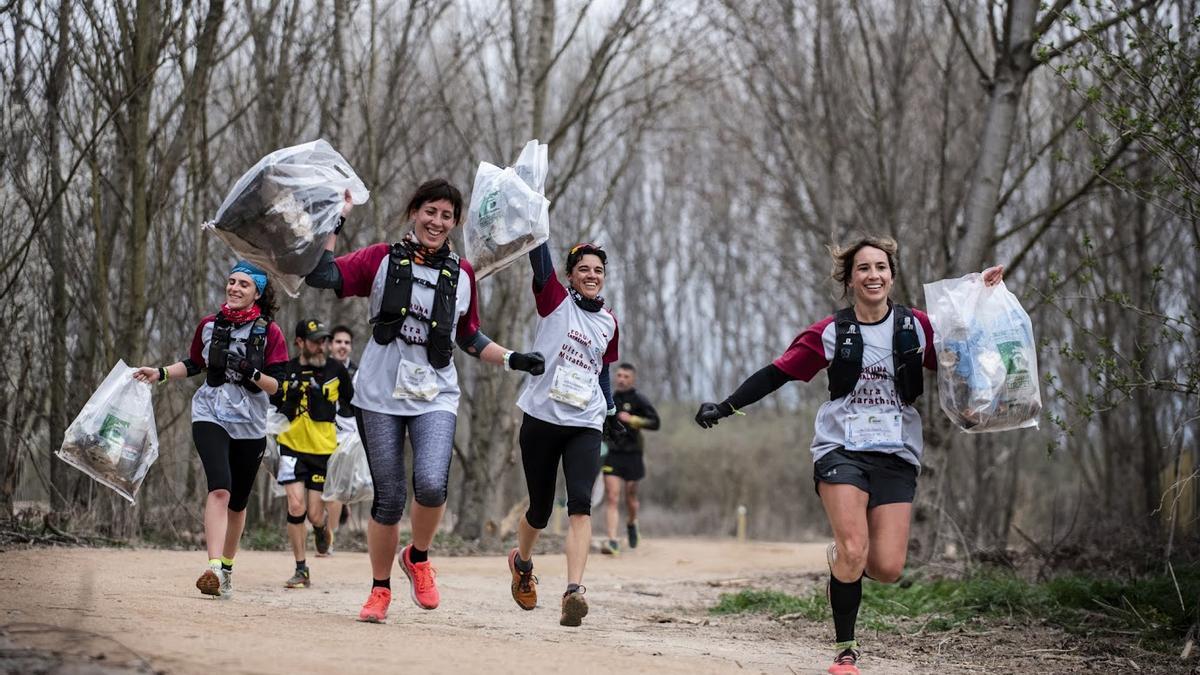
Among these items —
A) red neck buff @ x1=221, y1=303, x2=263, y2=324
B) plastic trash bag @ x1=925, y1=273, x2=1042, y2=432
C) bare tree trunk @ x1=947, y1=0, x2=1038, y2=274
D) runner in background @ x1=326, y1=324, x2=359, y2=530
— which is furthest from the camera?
Result: runner in background @ x1=326, y1=324, x2=359, y2=530

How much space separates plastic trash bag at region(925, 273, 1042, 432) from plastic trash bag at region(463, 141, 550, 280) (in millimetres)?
1936

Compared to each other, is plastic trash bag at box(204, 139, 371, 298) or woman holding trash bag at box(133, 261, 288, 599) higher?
plastic trash bag at box(204, 139, 371, 298)

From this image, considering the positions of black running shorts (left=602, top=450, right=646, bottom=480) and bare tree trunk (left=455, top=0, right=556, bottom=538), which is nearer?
bare tree trunk (left=455, top=0, right=556, bottom=538)

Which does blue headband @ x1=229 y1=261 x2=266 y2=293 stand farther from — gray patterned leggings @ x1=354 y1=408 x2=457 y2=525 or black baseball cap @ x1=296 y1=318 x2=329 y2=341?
black baseball cap @ x1=296 y1=318 x2=329 y2=341

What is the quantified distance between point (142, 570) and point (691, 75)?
37.4ft

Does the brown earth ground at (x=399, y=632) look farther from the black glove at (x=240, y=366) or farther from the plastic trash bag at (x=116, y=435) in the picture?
the black glove at (x=240, y=366)

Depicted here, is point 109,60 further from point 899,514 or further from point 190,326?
point 899,514

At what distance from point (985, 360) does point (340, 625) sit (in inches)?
123

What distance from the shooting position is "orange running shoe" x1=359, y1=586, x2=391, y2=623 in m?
6.06

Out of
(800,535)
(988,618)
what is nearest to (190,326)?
(988,618)

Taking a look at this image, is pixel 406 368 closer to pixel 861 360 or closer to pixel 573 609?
pixel 573 609

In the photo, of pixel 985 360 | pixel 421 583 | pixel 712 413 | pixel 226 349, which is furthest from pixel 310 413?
pixel 985 360

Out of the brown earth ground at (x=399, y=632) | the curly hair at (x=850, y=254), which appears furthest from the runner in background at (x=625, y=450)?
the curly hair at (x=850, y=254)

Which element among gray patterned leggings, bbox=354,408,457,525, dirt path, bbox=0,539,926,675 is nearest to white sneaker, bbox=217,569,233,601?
dirt path, bbox=0,539,926,675
